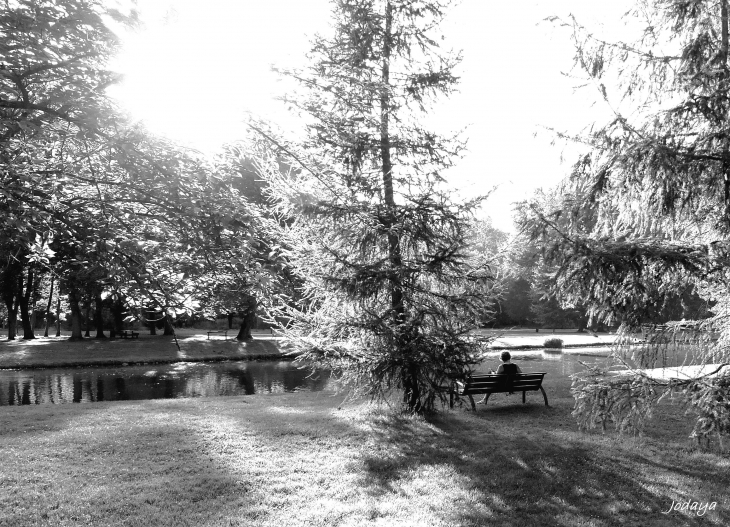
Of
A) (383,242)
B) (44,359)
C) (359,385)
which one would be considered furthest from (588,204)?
(44,359)

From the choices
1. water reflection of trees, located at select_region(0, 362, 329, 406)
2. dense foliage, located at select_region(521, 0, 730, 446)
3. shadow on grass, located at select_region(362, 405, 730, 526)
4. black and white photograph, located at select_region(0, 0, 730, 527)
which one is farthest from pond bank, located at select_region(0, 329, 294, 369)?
dense foliage, located at select_region(521, 0, 730, 446)

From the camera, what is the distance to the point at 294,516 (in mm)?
5465

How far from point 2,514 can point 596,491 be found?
6.40 meters

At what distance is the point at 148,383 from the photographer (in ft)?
64.8

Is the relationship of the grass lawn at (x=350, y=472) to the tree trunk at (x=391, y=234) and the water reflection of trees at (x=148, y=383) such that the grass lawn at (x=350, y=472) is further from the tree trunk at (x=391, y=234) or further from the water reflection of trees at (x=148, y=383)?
the water reflection of trees at (x=148, y=383)

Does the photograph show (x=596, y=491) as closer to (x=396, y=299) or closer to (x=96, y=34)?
(x=396, y=299)

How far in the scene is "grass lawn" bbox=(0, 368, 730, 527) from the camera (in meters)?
5.52


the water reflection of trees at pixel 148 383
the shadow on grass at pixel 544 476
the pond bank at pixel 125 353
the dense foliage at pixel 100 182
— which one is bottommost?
the shadow on grass at pixel 544 476

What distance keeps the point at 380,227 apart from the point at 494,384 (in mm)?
3914

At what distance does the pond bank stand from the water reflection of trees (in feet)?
6.79

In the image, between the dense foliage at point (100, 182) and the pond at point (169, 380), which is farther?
the pond at point (169, 380)

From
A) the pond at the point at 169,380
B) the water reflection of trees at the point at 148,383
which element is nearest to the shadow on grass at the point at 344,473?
the pond at the point at 169,380

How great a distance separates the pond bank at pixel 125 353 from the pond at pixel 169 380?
1129mm

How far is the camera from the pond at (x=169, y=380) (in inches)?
663
